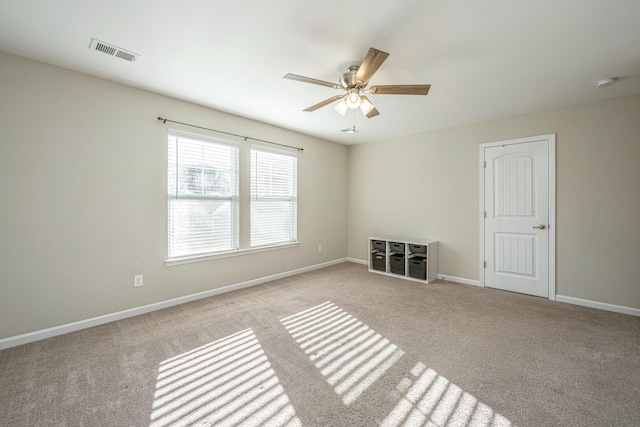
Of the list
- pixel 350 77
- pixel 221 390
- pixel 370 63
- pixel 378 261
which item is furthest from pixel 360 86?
pixel 378 261

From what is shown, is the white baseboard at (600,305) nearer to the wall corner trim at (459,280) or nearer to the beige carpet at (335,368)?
the beige carpet at (335,368)

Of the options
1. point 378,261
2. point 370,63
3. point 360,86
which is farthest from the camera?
point 378,261

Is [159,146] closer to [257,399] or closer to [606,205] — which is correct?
[257,399]

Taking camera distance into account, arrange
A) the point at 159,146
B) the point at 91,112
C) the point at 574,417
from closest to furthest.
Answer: the point at 574,417 → the point at 91,112 → the point at 159,146

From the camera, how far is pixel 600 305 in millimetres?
3277

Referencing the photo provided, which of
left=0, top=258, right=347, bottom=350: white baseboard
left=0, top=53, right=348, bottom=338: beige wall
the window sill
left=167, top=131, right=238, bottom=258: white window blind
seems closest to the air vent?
left=0, top=53, right=348, bottom=338: beige wall

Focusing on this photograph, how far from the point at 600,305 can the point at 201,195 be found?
512 centimetres

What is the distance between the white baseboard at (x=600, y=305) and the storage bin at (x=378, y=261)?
2.36 m

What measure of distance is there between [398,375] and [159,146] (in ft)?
11.1

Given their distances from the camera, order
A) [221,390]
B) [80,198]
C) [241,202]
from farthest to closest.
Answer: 1. [241,202]
2. [80,198]
3. [221,390]

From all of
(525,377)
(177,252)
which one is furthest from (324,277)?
(525,377)

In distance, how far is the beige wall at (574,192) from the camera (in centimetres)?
315

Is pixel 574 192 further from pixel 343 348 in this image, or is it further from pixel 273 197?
pixel 273 197

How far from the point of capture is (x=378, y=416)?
63.4 inches
